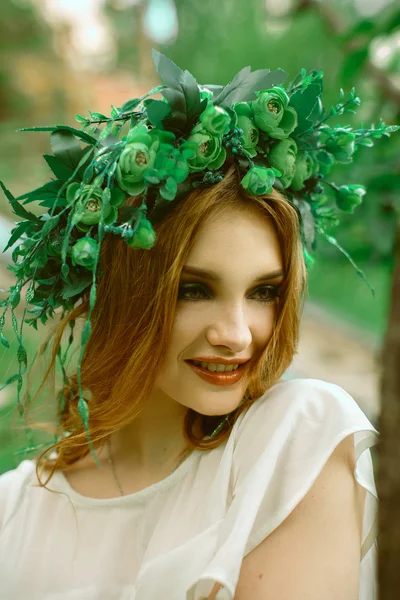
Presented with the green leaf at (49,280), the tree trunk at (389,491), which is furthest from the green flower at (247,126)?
the tree trunk at (389,491)

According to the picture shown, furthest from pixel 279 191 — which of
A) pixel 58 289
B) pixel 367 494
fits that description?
pixel 367 494

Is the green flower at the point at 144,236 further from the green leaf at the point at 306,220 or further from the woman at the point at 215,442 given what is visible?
the green leaf at the point at 306,220

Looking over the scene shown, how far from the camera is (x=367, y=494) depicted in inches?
52.8

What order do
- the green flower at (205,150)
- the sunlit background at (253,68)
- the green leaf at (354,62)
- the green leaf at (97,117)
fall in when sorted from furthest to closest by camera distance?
1. the sunlit background at (253,68)
2. the green leaf at (354,62)
3. the green leaf at (97,117)
4. the green flower at (205,150)

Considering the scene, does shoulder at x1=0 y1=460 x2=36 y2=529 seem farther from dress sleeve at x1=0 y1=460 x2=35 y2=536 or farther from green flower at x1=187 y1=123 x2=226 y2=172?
green flower at x1=187 y1=123 x2=226 y2=172

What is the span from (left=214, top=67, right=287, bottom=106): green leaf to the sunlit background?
52cm

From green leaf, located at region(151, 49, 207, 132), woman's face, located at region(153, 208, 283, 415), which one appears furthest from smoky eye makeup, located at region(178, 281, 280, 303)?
green leaf, located at region(151, 49, 207, 132)

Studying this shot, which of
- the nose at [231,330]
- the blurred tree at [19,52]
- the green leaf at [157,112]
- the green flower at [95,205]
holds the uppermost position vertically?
the blurred tree at [19,52]

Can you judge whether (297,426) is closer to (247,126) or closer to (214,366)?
(214,366)

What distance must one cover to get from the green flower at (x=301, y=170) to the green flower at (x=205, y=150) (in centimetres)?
24

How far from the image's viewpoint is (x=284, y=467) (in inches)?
52.5

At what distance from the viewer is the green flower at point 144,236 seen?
131 cm

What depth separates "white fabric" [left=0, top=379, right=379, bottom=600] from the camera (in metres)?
1.28

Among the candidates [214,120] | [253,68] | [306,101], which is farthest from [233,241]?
[253,68]
